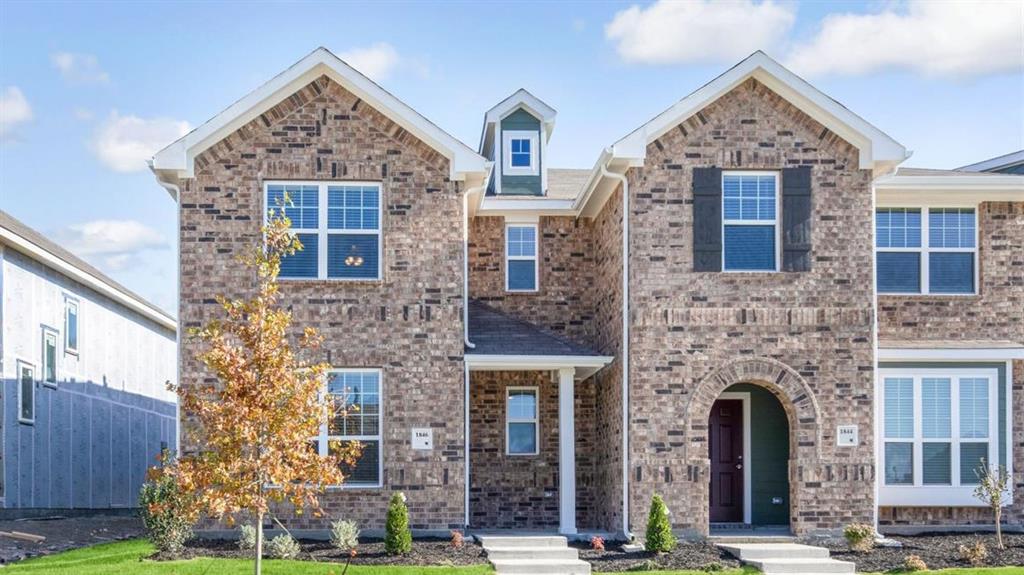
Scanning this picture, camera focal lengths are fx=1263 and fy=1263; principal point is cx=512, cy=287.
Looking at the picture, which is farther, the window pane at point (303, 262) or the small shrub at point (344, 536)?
the window pane at point (303, 262)

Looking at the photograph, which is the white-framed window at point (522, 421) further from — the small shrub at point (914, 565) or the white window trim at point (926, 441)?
the small shrub at point (914, 565)

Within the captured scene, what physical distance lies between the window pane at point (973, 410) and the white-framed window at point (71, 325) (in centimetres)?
1693

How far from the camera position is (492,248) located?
22500mm

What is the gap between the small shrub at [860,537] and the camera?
1783 cm

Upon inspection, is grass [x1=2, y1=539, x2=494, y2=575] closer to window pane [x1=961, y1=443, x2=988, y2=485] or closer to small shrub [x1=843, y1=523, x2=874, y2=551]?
small shrub [x1=843, y1=523, x2=874, y2=551]

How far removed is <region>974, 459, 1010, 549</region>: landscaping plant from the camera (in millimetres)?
18222

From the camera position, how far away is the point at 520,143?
79.3 ft

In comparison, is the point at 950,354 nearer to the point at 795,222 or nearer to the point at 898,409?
the point at 898,409

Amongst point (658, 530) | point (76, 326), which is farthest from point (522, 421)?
point (76, 326)

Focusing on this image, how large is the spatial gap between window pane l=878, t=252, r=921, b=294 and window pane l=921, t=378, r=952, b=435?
1.71 m

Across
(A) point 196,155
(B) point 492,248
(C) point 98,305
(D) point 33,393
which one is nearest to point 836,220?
(B) point 492,248

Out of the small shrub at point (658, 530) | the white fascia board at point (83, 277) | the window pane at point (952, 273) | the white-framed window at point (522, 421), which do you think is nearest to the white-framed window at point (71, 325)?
the white fascia board at point (83, 277)

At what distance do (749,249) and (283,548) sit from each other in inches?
324

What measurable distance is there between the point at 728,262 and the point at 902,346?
10.9 feet
